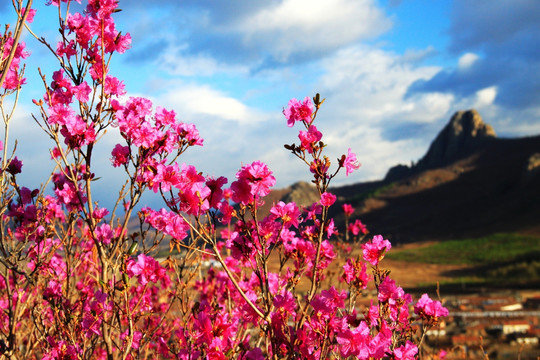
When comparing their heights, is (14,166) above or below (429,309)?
above

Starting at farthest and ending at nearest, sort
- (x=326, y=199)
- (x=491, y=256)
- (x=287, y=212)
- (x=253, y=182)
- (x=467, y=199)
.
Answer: (x=467, y=199), (x=491, y=256), (x=287, y=212), (x=326, y=199), (x=253, y=182)

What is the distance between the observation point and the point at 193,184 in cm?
220

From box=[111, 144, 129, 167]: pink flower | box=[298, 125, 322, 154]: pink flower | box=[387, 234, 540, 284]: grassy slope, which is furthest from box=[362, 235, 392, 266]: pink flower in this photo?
box=[387, 234, 540, 284]: grassy slope

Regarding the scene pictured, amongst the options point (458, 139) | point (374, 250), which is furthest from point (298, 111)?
point (458, 139)

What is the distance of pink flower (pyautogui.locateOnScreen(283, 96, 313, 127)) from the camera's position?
256cm

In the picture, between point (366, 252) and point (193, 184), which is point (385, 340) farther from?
point (193, 184)

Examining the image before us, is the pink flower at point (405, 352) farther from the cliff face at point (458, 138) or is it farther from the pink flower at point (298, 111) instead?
the cliff face at point (458, 138)

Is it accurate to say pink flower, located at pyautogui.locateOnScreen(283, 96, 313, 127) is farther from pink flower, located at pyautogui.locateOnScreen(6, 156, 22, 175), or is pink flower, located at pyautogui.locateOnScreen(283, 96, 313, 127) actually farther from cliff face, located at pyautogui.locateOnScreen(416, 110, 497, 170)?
cliff face, located at pyautogui.locateOnScreen(416, 110, 497, 170)

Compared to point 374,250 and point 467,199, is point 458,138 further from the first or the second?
point 374,250

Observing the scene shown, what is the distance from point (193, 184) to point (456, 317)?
12.0 meters

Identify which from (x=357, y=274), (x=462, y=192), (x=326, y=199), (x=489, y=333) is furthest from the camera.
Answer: (x=462, y=192)

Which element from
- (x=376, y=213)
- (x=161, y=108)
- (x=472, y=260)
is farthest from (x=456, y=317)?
(x=376, y=213)

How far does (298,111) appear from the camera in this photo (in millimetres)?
2592

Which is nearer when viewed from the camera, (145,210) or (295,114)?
(295,114)
